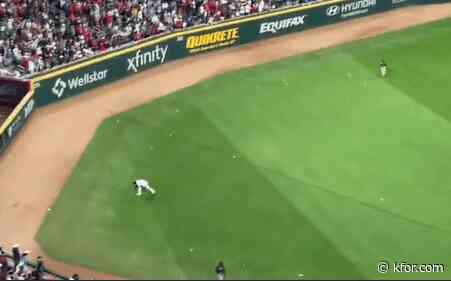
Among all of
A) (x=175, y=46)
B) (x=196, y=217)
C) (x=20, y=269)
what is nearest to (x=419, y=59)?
(x=175, y=46)

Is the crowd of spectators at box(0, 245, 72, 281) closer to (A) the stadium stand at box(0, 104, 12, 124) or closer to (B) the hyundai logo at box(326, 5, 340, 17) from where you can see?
(A) the stadium stand at box(0, 104, 12, 124)

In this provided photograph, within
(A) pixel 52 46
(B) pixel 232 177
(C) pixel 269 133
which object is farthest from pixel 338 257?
(A) pixel 52 46

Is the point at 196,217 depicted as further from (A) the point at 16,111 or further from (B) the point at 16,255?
(A) the point at 16,111

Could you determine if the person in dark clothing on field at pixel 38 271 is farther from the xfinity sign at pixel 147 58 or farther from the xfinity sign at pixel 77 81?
the xfinity sign at pixel 147 58

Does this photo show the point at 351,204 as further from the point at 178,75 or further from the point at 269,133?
the point at 178,75

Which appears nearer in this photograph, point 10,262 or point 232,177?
point 10,262

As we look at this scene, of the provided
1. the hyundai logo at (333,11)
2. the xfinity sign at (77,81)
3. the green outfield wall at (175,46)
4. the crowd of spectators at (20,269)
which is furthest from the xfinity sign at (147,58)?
the crowd of spectators at (20,269)
